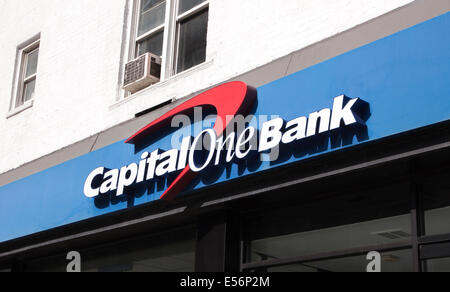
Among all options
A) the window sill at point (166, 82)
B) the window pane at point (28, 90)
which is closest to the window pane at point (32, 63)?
the window pane at point (28, 90)

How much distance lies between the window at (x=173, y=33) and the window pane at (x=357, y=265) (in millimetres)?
3398

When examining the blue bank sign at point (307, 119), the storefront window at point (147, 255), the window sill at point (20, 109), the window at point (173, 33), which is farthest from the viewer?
the window sill at point (20, 109)

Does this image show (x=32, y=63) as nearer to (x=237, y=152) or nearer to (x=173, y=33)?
(x=173, y=33)

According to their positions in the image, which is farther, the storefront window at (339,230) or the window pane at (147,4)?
the window pane at (147,4)

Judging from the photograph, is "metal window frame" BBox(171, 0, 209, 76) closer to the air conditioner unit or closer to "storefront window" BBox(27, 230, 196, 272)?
the air conditioner unit

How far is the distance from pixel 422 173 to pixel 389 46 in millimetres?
1310

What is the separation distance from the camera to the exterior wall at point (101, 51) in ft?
27.7

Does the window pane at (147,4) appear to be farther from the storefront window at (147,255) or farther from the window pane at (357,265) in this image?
the window pane at (357,265)

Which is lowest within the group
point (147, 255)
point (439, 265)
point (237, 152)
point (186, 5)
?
point (439, 265)

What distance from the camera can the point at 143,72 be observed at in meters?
10.5

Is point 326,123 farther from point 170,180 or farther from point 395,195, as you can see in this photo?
point 170,180

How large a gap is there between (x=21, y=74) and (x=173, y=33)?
13.8ft

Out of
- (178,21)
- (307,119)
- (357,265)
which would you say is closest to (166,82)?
(178,21)

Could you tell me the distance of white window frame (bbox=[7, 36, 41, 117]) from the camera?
43.4 feet
